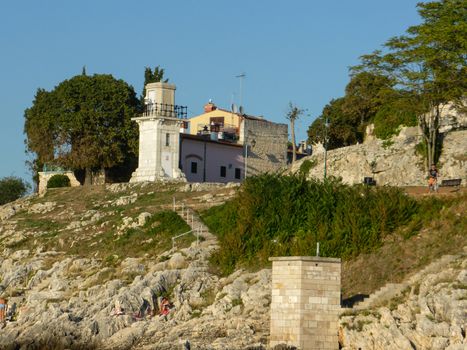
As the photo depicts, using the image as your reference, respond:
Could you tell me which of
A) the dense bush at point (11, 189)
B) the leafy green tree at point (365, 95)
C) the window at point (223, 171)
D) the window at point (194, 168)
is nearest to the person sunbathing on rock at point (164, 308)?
the leafy green tree at point (365, 95)

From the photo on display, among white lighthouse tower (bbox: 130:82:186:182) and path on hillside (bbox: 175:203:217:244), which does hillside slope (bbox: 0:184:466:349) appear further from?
white lighthouse tower (bbox: 130:82:186:182)

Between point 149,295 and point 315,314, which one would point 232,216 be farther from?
point 315,314

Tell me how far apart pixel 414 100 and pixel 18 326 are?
2491 cm

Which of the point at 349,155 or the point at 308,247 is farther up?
the point at 349,155

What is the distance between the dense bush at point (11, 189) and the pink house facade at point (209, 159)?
93.5 feet

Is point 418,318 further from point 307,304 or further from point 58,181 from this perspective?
point 58,181

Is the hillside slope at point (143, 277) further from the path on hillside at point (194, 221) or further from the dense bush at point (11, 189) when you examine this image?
the dense bush at point (11, 189)

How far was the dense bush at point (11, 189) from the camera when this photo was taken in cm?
10712

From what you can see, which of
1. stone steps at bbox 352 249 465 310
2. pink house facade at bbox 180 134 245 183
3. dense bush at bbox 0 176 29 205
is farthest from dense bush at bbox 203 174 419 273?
dense bush at bbox 0 176 29 205

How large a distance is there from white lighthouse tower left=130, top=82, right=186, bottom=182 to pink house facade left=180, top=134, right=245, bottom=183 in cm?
233

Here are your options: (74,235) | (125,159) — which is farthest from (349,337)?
(125,159)

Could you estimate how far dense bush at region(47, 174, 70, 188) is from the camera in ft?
271

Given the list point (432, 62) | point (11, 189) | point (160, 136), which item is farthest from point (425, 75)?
point (11, 189)

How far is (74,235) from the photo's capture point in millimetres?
65188
